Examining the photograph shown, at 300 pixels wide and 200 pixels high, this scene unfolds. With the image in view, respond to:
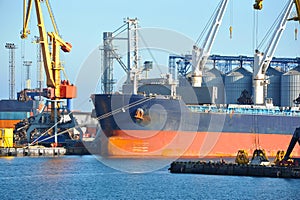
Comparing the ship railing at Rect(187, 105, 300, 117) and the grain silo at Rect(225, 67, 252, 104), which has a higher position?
the grain silo at Rect(225, 67, 252, 104)

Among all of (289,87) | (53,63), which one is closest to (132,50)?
(53,63)

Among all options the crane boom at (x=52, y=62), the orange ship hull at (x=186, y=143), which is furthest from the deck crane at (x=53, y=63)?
the orange ship hull at (x=186, y=143)

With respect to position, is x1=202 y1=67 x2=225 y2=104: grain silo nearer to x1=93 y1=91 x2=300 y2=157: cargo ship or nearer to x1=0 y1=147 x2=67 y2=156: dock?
x1=93 y1=91 x2=300 y2=157: cargo ship

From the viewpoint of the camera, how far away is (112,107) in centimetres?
5988

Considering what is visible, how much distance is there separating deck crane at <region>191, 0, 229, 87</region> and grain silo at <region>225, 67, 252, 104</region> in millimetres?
9125

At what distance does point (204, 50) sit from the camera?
66.4 m

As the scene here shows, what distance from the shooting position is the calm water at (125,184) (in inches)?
1523

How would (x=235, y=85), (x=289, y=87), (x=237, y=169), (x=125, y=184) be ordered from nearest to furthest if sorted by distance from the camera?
(x=125, y=184) → (x=237, y=169) → (x=289, y=87) → (x=235, y=85)

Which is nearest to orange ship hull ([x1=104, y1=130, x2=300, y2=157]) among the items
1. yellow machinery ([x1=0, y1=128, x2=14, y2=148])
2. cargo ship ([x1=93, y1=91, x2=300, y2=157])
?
cargo ship ([x1=93, y1=91, x2=300, y2=157])

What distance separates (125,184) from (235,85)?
35.6 m

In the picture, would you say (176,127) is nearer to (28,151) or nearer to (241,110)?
(241,110)

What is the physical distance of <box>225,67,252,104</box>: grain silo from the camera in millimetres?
76500

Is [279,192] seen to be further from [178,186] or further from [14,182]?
[14,182]

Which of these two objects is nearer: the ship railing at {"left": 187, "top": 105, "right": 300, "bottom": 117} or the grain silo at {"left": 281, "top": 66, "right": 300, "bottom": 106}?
the ship railing at {"left": 187, "top": 105, "right": 300, "bottom": 117}
